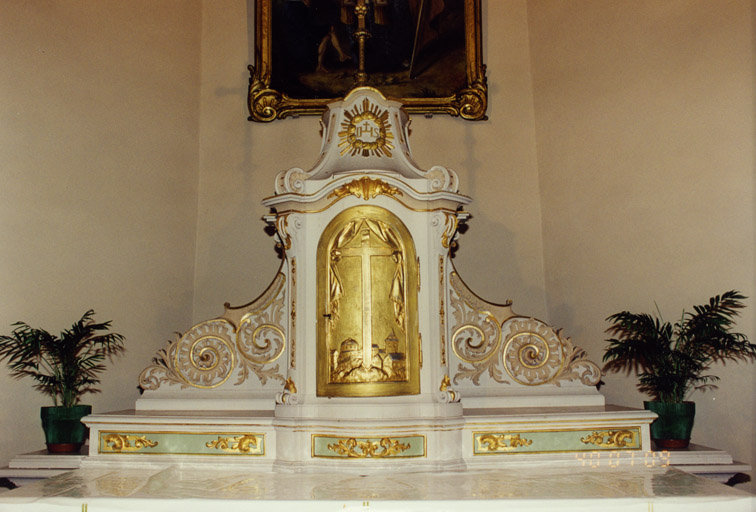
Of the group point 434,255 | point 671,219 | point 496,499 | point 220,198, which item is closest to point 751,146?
point 671,219

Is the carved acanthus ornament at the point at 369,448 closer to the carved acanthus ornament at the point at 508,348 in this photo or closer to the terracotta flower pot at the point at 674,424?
the carved acanthus ornament at the point at 508,348

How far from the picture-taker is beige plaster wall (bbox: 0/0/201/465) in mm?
5652

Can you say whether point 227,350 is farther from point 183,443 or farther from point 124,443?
point 124,443

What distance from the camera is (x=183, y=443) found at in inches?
206

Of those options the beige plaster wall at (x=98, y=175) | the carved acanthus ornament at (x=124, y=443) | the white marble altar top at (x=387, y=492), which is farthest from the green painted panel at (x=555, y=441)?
the beige plaster wall at (x=98, y=175)

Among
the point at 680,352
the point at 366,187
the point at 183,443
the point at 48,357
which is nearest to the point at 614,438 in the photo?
the point at 680,352

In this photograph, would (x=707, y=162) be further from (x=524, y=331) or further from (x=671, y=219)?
(x=524, y=331)

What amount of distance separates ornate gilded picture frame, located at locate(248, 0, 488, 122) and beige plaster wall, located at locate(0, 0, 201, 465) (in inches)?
30.1

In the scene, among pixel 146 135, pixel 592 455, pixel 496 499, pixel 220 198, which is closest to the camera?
pixel 496 499

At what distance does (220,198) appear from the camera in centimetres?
780

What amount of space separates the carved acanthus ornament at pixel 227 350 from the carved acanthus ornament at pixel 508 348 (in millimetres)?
1220

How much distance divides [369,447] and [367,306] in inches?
35.0

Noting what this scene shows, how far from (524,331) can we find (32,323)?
11.2 feet

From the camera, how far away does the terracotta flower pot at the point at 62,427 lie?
5.41m
